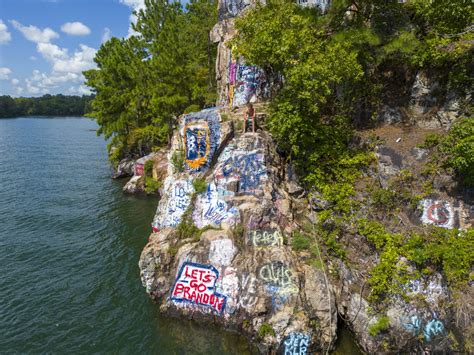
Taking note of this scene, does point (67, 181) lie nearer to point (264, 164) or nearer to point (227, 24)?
point (227, 24)

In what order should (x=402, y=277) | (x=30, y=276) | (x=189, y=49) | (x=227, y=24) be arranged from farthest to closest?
(x=189, y=49), (x=227, y=24), (x=30, y=276), (x=402, y=277)

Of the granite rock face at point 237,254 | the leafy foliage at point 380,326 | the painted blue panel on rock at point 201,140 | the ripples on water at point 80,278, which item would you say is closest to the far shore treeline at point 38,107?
the ripples on water at point 80,278

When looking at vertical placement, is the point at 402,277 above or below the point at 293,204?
below

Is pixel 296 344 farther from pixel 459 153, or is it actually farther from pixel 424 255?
pixel 459 153

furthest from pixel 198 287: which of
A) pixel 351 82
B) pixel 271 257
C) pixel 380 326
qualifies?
pixel 351 82

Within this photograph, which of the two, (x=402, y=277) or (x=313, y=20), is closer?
(x=402, y=277)

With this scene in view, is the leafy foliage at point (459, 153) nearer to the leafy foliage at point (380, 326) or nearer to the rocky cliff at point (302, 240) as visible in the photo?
the rocky cliff at point (302, 240)

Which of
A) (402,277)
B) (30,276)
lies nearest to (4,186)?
(30,276)
